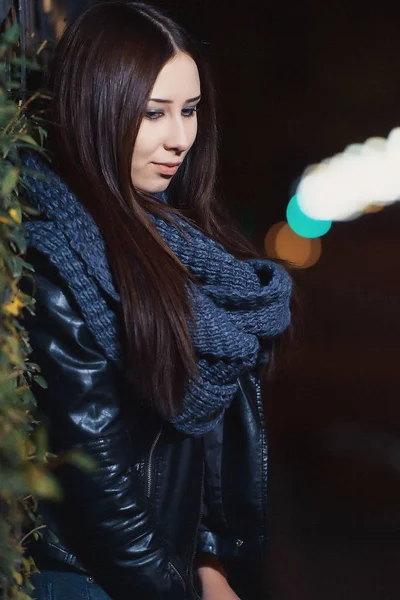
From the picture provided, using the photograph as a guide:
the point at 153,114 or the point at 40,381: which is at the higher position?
the point at 153,114

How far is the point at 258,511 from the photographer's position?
6.43 feet

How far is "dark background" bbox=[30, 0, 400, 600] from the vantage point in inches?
150

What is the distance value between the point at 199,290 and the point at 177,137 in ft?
0.99

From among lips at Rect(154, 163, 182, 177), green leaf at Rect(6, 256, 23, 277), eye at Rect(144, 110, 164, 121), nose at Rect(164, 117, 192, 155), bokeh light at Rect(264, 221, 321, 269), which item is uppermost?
eye at Rect(144, 110, 164, 121)

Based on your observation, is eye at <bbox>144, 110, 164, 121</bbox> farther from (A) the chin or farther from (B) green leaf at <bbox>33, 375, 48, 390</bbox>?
(B) green leaf at <bbox>33, 375, 48, 390</bbox>

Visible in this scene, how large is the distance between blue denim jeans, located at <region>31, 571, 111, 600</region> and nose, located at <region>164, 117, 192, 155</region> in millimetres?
810

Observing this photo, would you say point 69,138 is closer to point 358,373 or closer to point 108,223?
point 108,223

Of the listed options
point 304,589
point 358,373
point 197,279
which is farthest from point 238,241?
point 358,373

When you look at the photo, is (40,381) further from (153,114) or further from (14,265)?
(153,114)

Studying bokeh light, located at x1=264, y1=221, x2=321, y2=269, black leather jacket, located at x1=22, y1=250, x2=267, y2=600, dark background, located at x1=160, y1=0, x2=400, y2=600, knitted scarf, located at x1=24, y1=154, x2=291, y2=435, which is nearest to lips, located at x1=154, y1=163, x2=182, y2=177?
knitted scarf, located at x1=24, y1=154, x2=291, y2=435

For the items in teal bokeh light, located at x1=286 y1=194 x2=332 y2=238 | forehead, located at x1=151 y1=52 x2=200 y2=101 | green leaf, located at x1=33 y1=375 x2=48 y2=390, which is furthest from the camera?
teal bokeh light, located at x1=286 y1=194 x2=332 y2=238

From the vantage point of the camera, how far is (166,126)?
→ 68.1 inches

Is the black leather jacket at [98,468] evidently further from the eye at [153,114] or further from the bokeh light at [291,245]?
the bokeh light at [291,245]

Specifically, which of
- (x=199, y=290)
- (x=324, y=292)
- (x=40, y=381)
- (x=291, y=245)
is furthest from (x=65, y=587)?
(x=291, y=245)
